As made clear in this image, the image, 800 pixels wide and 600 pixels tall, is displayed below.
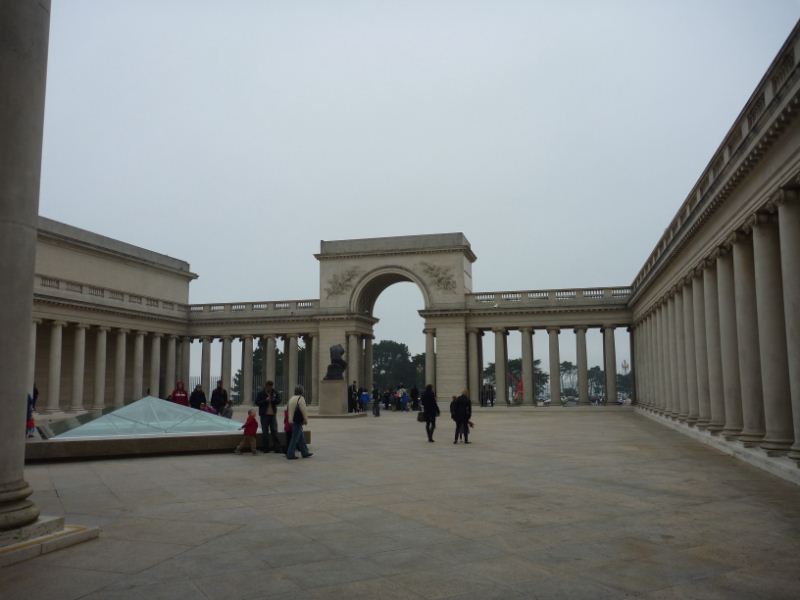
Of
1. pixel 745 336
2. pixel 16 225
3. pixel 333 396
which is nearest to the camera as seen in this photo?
pixel 16 225

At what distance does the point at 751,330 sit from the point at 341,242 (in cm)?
4404

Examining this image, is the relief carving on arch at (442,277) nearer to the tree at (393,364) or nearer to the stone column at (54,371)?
the stone column at (54,371)

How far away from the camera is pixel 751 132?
1628cm

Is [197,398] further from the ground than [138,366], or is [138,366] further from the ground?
[138,366]

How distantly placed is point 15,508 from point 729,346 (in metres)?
20.4

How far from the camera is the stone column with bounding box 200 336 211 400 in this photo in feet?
199

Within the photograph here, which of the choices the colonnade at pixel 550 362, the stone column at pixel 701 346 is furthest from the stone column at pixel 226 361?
the stone column at pixel 701 346

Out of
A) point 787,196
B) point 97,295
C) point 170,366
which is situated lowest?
point 170,366

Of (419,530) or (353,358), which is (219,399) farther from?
(353,358)

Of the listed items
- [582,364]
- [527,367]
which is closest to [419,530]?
[527,367]

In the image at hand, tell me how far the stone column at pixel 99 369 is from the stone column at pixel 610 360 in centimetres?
3877

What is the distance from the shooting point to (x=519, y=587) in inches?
271

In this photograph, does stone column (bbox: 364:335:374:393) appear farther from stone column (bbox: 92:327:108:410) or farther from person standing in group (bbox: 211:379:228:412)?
person standing in group (bbox: 211:379:228:412)

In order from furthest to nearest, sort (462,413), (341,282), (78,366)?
(341,282), (78,366), (462,413)
